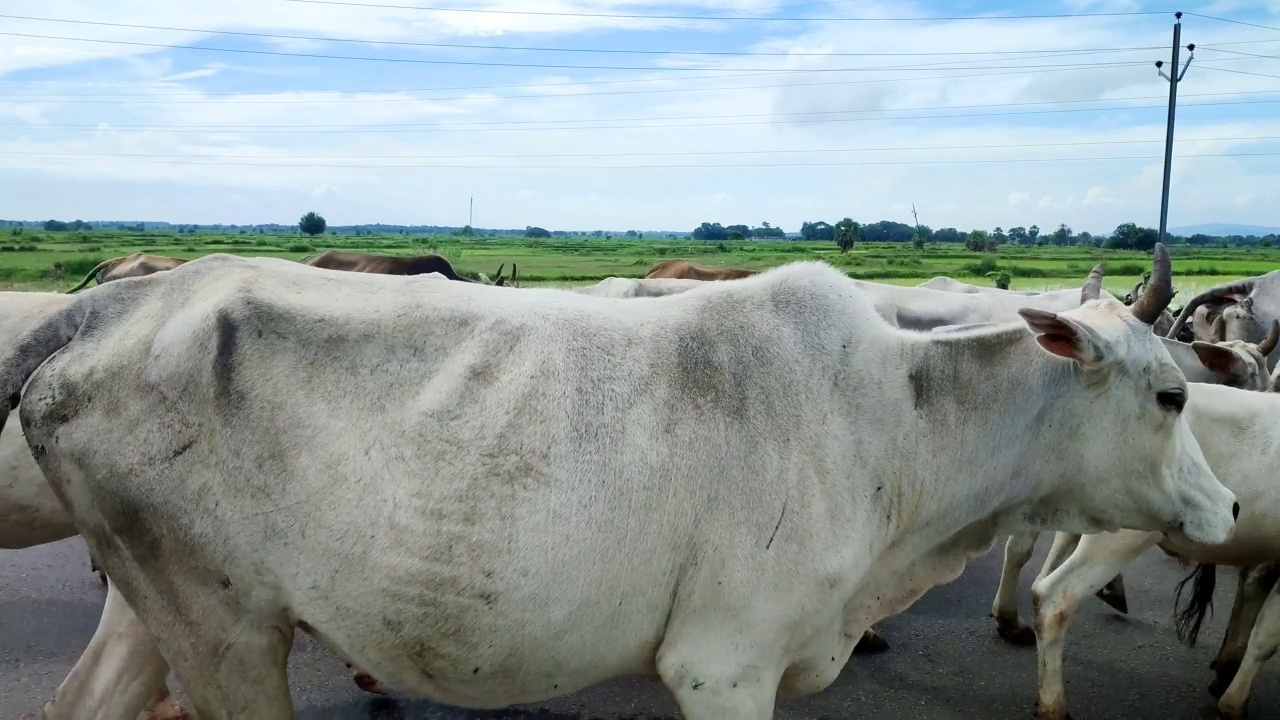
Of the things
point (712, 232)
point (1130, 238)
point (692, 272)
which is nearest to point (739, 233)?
point (712, 232)

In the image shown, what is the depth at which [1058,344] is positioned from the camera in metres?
3.49

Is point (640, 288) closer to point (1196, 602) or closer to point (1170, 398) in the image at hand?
point (1196, 602)

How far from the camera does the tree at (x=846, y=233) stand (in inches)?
1513

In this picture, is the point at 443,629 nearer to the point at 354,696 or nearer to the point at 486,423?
the point at 486,423

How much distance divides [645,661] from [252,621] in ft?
4.53

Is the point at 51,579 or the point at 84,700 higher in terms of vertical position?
the point at 84,700

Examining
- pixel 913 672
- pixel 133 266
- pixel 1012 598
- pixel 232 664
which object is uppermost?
pixel 133 266

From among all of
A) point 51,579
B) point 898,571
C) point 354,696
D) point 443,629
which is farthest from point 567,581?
point 51,579

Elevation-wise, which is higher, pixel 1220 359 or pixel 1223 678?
pixel 1220 359

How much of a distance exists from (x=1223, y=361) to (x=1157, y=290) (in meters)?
4.54

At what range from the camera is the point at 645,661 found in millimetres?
3355

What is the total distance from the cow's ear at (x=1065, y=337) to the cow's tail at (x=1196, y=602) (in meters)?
3.10

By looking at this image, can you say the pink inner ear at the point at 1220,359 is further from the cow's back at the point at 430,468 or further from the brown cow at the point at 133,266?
the brown cow at the point at 133,266

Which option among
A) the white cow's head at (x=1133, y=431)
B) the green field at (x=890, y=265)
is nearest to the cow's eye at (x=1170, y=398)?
the white cow's head at (x=1133, y=431)
